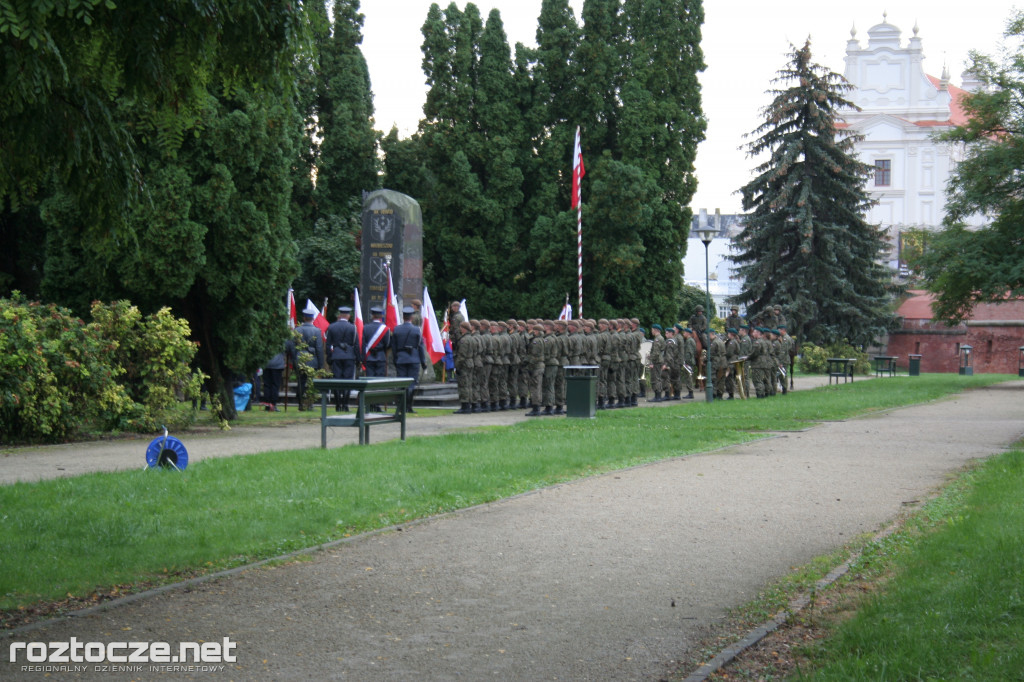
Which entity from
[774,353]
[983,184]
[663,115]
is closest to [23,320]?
[774,353]

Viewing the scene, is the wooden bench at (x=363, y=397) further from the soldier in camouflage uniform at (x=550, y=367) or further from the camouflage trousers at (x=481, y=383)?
the soldier in camouflage uniform at (x=550, y=367)

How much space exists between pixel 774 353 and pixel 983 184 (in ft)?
33.8

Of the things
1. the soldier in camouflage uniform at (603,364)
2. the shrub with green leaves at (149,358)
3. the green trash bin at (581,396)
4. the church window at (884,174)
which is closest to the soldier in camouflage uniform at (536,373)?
the soldier in camouflage uniform at (603,364)

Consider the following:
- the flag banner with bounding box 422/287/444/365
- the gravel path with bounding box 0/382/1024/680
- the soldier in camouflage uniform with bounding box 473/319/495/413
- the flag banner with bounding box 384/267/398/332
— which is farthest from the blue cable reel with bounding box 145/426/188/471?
the flag banner with bounding box 422/287/444/365

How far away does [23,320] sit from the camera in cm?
1366

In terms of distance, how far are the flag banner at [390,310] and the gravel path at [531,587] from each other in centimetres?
1198

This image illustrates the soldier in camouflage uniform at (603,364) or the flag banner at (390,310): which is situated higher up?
the flag banner at (390,310)

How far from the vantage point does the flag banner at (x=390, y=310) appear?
2273 centimetres

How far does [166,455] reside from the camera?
11125mm

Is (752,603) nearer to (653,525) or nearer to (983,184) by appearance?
(653,525)

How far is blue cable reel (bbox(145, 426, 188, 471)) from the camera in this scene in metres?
11.1

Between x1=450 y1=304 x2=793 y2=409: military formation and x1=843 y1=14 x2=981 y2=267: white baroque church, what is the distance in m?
60.3

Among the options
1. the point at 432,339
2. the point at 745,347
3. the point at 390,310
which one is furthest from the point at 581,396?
the point at 745,347

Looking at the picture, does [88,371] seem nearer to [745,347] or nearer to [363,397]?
[363,397]
